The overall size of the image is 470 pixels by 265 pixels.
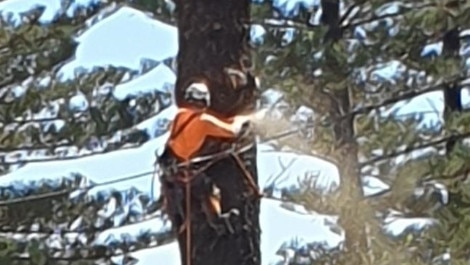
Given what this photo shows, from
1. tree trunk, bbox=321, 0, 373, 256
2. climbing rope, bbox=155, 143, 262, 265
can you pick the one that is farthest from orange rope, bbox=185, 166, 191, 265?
tree trunk, bbox=321, 0, 373, 256

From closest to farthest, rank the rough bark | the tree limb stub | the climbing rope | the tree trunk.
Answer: the climbing rope, the tree limb stub, the tree trunk, the rough bark

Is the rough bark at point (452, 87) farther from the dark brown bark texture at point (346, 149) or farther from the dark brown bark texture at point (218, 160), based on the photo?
the dark brown bark texture at point (218, 160)

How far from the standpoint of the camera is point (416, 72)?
4020 mm

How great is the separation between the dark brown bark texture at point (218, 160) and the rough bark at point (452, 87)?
104 centimetres

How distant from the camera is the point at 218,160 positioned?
9.68 ft

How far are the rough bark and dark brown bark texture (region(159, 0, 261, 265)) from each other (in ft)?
3.41

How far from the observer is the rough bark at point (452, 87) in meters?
3.94

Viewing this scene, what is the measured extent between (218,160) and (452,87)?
50.0 inches

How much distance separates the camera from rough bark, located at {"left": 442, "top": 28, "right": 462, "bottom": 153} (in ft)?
12.9

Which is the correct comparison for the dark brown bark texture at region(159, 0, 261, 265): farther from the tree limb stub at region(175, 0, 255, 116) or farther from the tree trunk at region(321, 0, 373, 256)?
the tree trunk at region(321, 0, 373, 256)

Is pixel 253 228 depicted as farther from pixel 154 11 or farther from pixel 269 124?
pixel 154 11

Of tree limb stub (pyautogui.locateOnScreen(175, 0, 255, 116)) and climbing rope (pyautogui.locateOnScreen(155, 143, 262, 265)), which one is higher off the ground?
tree limb stub (pyautogui.locateOnScreen(175, 0, 255, 116))

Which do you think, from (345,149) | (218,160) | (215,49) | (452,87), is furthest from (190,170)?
(452,87)

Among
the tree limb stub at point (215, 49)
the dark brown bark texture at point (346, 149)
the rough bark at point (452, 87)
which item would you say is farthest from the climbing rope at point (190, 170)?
the rough bark at point (452, 87)
